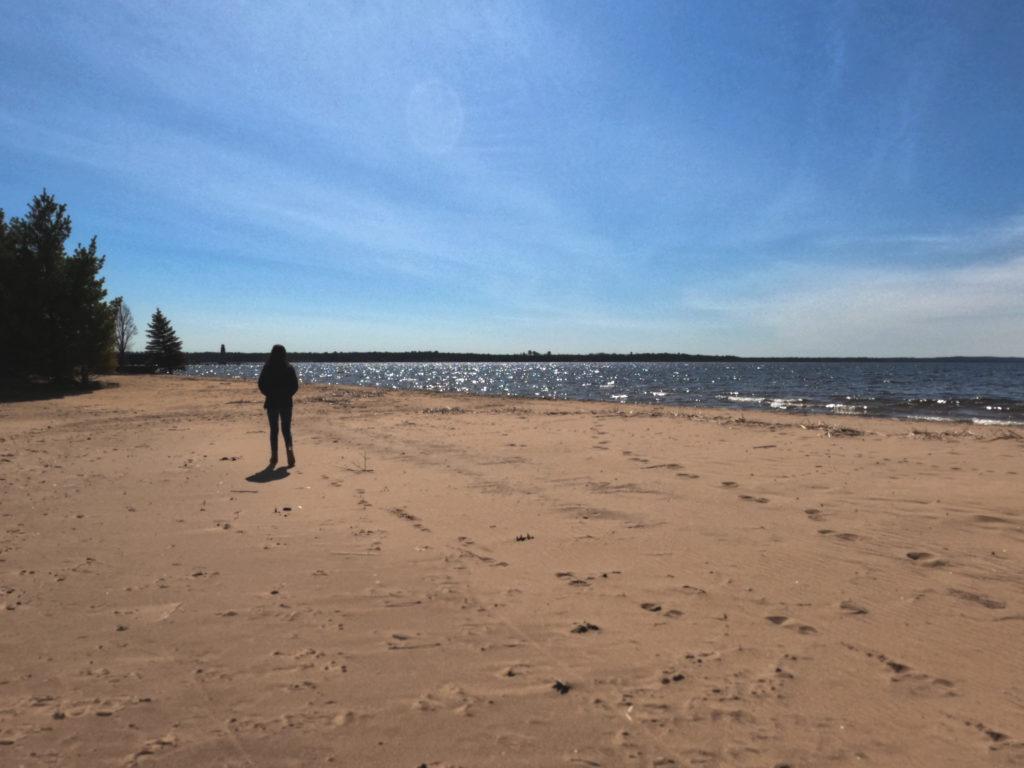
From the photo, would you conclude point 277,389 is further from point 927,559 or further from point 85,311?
point 85,311

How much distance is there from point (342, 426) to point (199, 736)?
1341 centimetres

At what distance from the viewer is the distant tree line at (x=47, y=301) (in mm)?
26031

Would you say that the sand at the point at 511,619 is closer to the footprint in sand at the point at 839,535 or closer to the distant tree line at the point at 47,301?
the footprint in sand at the point at 839,535

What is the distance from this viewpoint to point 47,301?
1053 inches

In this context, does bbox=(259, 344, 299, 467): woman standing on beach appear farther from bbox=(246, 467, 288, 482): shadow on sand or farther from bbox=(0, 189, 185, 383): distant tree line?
bbox=(0, 189, 185, 383): distant tree line

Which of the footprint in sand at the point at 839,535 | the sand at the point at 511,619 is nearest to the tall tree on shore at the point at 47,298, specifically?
the sand at the point at 511,619

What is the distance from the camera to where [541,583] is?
4.33 meters

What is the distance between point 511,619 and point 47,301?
32.3 m

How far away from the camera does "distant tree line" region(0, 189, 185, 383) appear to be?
1025 inches

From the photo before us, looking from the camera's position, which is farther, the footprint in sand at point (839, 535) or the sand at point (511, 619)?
the footprint in sand at point (839, 535)

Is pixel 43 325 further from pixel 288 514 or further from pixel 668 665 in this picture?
pixel 668 665

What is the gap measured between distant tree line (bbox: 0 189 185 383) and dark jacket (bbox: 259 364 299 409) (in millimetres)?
23966

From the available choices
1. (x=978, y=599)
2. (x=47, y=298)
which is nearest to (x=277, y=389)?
(x=978, y=599)

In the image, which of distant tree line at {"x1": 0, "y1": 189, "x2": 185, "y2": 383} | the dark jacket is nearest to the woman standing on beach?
the dark jacket
